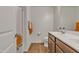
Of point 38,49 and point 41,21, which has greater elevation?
point 41,21

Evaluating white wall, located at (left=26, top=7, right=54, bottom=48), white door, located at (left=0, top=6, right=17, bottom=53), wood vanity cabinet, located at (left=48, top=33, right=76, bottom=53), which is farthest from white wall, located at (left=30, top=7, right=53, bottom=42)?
white door, located at (left=0, top=6, right=17, bottom=53)

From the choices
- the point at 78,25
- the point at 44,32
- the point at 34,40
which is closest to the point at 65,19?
the point at 78,25

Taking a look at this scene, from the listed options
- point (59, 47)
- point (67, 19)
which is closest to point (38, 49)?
point (59, 47)

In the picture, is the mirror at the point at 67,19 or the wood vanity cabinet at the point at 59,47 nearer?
the wood vanity cabinet at the point at 59,47

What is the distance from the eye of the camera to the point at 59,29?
1.65 metres

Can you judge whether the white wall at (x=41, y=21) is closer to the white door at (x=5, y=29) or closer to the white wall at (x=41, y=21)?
the white wall at (x=41, y=21)

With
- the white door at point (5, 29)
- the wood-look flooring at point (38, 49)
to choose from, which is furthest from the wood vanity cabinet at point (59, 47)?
the white door at point (5, 29)

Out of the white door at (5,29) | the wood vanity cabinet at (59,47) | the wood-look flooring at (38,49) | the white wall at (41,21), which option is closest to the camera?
the white door at (5,29)

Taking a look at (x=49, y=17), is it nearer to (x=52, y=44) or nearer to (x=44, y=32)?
(x=44, y=32)

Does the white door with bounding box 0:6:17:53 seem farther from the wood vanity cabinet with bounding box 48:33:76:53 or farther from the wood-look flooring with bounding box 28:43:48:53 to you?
the wood vanity cabinet with bounding box 48:33:76:53

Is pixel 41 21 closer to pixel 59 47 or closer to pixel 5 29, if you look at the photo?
pixel 59 47

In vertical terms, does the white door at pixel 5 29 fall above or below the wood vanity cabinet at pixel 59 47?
above
